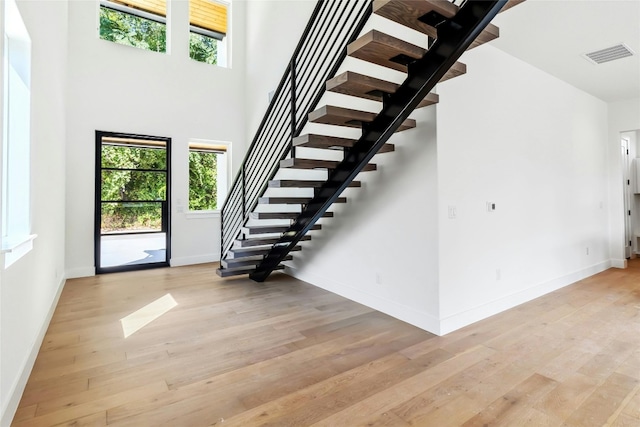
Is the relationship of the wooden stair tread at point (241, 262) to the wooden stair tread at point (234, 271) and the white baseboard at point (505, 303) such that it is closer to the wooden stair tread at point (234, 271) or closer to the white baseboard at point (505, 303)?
the wooden stair tread at point (234, 271)

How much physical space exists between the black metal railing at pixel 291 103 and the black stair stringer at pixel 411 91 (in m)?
0.52

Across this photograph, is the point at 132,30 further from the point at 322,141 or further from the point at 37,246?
the point at 322,141

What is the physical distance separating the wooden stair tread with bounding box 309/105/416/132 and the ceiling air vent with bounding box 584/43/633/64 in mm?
2966

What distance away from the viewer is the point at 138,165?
5.87m

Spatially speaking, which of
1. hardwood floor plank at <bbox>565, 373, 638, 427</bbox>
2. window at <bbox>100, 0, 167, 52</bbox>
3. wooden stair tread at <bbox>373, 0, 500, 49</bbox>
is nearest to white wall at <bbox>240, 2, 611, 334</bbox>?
wooden stair tread at <bbox>373, 0, 500, 49</bbox>

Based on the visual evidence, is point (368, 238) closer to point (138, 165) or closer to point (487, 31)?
point (487, 31)

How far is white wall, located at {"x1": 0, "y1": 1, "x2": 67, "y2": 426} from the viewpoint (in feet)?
6.28

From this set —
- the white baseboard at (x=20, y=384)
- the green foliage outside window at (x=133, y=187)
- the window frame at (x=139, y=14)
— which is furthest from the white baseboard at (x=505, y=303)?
the window frame at (x=139, y=14)

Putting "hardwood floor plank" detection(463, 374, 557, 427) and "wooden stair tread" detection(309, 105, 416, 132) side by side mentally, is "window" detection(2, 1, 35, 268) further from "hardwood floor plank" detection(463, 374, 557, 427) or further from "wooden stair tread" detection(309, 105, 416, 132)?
"hardwood floor plank" detection(463, 374, 557, 427)

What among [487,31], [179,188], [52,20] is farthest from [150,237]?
[487,31]

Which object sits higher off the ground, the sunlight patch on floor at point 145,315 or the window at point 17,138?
the window at point 17,138

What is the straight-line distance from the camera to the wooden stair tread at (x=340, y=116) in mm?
2662

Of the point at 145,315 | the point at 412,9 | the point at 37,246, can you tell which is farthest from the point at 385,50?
the point at 145,315

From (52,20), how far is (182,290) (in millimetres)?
3357
